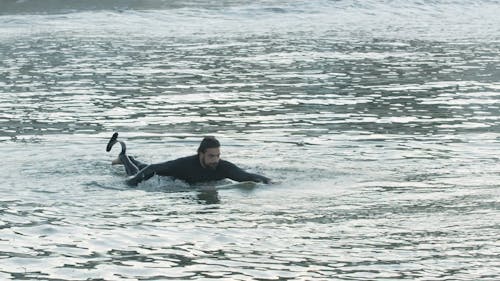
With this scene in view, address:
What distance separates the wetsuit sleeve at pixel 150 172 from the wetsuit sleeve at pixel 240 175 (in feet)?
3.42

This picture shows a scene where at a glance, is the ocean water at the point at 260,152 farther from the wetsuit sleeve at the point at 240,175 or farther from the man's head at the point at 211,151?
the man's head at the point at 211,151

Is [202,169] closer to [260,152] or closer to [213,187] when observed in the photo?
[213,187]

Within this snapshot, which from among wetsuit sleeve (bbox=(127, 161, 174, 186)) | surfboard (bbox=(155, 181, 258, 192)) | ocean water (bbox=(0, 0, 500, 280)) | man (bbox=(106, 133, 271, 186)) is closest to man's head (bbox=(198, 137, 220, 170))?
man (bbox=(106, 133, 271, 186))

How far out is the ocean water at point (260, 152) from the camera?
17031 mm

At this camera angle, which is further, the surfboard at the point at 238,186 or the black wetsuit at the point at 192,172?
the black wetsuit at the point at 192,172

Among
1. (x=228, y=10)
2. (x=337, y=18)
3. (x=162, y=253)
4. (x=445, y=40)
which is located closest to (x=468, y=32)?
(x=445, y=40)

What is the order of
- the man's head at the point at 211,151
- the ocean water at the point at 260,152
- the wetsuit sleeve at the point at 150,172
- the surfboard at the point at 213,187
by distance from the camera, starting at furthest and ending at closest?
the wetsuit sleeve at the point at 150,172, the man's head at the point at 211,151, the surfboard at the point at 213,187, the ocean water at the point at 260,152

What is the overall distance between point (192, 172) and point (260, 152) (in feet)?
11.9

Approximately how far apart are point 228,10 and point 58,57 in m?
21.8

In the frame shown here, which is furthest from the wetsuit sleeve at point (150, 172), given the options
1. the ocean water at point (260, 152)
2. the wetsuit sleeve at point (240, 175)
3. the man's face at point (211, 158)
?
the wetsuit sleeve at point (240, 175)

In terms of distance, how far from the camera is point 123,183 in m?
23.7

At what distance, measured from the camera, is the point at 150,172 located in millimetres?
23141

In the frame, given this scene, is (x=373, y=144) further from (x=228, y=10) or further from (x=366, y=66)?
A: (x=228, y=10)

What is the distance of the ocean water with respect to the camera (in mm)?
17031
